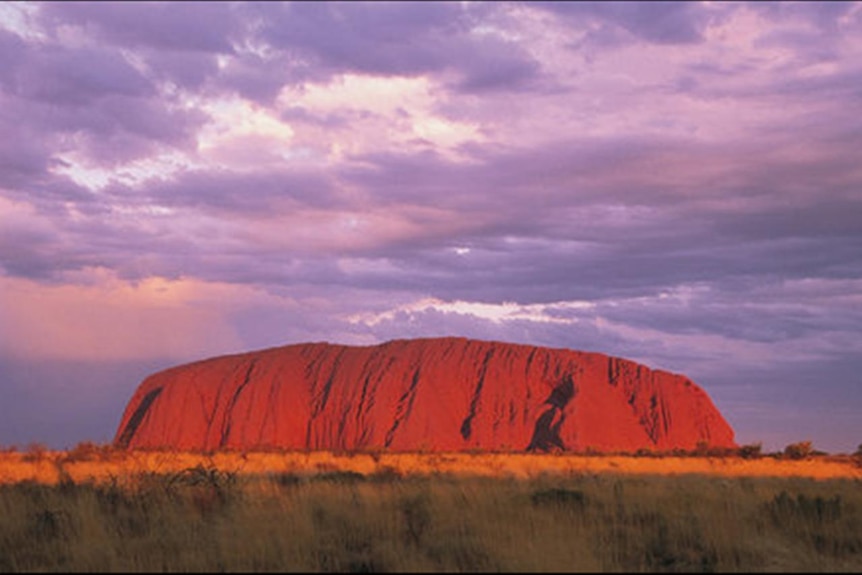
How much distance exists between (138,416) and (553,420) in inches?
1309

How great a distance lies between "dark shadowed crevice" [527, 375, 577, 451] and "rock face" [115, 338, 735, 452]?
0.10m

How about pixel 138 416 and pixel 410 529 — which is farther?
pixel 138 416

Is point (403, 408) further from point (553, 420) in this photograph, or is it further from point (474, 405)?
point (553, 420)

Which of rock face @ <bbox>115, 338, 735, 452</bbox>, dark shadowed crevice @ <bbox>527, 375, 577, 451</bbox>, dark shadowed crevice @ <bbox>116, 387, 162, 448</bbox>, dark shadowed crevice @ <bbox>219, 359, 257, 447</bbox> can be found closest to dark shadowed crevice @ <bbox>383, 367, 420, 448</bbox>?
rock face @ <bbox>115, 338, 735, 452</bbox>

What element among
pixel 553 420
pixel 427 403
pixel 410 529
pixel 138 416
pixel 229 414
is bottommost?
pixel 138 416

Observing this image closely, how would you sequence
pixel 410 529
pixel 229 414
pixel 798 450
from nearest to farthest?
pixel 410 529, pixel 798 450, pixel 229 414

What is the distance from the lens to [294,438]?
65.2 m

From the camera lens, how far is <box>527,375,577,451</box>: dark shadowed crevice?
6054 centimetres

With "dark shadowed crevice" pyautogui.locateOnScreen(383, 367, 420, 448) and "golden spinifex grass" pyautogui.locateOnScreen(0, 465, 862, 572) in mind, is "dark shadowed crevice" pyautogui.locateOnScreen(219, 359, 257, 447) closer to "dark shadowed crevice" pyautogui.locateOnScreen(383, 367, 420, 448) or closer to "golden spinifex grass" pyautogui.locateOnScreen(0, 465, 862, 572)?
"dark shadowed crevice" pyautogui.locateOnScreen(383, 367, 420, 448)

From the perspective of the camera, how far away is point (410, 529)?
11750 millimetres

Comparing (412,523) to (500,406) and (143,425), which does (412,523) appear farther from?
(143,425)

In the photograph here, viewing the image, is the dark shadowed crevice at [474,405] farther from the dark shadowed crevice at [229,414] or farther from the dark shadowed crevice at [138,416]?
the dark shadowed crevice at [138,416]

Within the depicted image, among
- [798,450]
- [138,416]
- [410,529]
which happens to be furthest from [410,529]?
[138,416]

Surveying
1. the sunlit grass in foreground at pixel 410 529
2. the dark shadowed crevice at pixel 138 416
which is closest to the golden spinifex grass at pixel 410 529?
the sunlit grass in foreground at pixel 410 529
